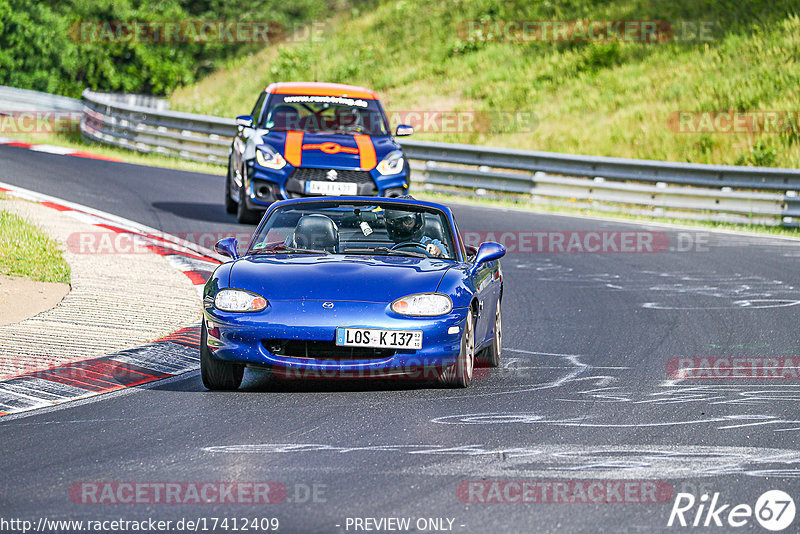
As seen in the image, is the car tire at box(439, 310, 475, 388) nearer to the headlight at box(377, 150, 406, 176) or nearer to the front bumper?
the front bumper

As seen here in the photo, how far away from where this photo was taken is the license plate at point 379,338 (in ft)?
24.0

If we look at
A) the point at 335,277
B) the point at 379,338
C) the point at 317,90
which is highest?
the point at 317,90

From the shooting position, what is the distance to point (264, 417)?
22.2 feet

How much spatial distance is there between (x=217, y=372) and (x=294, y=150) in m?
8.19

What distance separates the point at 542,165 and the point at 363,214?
14510 millimetres

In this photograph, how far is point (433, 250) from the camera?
868 cm

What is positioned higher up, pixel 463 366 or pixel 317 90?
pixel 317 90

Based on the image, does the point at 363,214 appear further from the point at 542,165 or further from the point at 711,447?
the point at 542,165

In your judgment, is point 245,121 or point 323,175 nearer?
point 323,175

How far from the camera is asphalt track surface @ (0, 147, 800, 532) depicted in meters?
4.99

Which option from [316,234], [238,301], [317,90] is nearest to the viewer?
[238,301]

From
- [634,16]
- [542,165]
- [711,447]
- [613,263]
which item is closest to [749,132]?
[542,165]

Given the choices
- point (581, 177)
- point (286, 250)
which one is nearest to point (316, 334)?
point (286, 250)

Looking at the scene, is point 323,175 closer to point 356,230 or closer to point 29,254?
point 29,254
